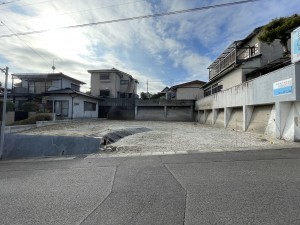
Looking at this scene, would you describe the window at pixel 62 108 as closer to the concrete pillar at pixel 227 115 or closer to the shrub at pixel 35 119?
the shrub at pixel 35 119

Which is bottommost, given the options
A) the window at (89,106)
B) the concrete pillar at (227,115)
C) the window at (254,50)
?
the concrete pillar at (227,115)

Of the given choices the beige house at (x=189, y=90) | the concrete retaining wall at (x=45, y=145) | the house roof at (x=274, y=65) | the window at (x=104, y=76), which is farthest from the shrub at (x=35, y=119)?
the beige house at (x=189, y=90)

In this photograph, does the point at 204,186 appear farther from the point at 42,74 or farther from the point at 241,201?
the point at 42,74

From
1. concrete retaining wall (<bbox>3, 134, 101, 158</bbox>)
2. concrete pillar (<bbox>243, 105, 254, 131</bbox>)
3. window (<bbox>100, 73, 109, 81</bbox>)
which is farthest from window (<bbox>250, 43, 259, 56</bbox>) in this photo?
window (<bbox>100, 73, 109, 81</bbox>)

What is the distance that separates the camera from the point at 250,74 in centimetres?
1788

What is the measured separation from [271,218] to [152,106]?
29284 mm

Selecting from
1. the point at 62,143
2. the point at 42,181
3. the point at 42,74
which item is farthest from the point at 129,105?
the point at 42,181

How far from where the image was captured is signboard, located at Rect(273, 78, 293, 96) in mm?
9562

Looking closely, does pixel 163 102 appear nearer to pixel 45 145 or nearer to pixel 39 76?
pixel 39 76

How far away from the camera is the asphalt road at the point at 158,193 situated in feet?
9.70

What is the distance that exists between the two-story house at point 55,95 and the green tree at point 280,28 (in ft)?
60.5

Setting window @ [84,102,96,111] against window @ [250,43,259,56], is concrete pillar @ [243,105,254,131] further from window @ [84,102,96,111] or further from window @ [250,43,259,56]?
window @ [84,102,96,111]

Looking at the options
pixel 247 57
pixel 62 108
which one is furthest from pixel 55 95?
pixel 247 57

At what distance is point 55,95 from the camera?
23.0m
